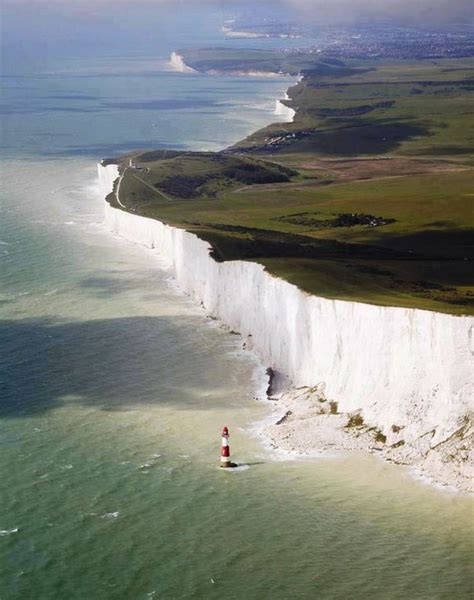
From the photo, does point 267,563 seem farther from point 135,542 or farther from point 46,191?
point 46,191

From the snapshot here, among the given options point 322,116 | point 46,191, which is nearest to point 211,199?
point 46,191

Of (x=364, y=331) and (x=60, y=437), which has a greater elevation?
(x=364, y=331)

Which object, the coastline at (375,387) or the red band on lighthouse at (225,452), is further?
the red band on lighthouse at (225,452)

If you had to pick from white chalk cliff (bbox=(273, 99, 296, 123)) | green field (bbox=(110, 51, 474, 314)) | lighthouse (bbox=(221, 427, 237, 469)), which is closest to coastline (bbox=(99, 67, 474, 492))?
lighthouse (bbox=(221, 427, 237, 469))

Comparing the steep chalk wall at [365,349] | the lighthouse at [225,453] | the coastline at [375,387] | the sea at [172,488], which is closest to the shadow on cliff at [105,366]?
the sea at [172,488]

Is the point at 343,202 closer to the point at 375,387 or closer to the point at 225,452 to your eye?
the point at 375,387

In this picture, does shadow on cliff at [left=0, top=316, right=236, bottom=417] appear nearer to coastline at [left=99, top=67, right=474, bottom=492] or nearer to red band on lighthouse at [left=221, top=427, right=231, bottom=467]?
coastline at [left=99, top=67, right=474, bottom=492]

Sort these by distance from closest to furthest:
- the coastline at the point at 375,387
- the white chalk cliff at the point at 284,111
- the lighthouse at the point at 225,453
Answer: the coastline at the point at 375,387
the lighthouse at the point at 225,453
the white chalk cliff at the point at 284,111

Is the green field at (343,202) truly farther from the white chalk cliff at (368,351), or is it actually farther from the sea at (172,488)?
the sea at (172,488)
